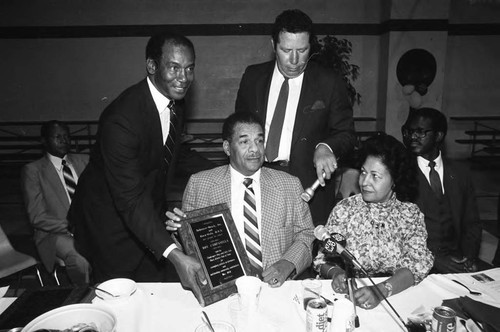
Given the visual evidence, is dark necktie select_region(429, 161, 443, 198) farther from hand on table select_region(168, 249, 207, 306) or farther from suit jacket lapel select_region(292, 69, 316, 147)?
hand on table select_region(168, 249, 207, 306)

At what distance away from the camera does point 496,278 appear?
6.84ft

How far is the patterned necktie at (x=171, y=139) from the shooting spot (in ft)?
8.55

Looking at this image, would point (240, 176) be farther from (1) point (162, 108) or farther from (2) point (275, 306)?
(2) point (275, 306)

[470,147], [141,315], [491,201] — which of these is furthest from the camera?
[470,147]

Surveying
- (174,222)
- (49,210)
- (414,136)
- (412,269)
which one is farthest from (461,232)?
(49,210)

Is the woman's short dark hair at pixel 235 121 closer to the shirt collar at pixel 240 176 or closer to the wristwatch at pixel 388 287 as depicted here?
the shirt collar at pixel 240 176

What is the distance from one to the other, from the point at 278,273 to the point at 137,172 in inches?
38.9

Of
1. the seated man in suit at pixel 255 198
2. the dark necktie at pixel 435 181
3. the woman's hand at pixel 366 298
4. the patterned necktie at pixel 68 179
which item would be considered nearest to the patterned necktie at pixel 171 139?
the seated man in suit at pixel 255 198

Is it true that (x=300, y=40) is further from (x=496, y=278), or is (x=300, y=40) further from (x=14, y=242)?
(x=14, y=242)

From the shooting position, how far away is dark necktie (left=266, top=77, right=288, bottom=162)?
290cm

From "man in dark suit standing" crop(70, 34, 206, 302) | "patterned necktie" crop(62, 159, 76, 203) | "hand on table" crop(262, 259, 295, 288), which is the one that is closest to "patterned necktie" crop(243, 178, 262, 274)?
"hand on table" crop(262, 259, 295, 288)

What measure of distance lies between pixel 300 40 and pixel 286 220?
1197 mm

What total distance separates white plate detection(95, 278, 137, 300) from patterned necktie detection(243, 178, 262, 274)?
751 millimetres

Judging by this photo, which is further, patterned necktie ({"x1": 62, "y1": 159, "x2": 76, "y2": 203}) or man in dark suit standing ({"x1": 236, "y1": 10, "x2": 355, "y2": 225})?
patterned necktie ({"x1": 62, "y1": 159, "x2": 76, "y2": 203})
